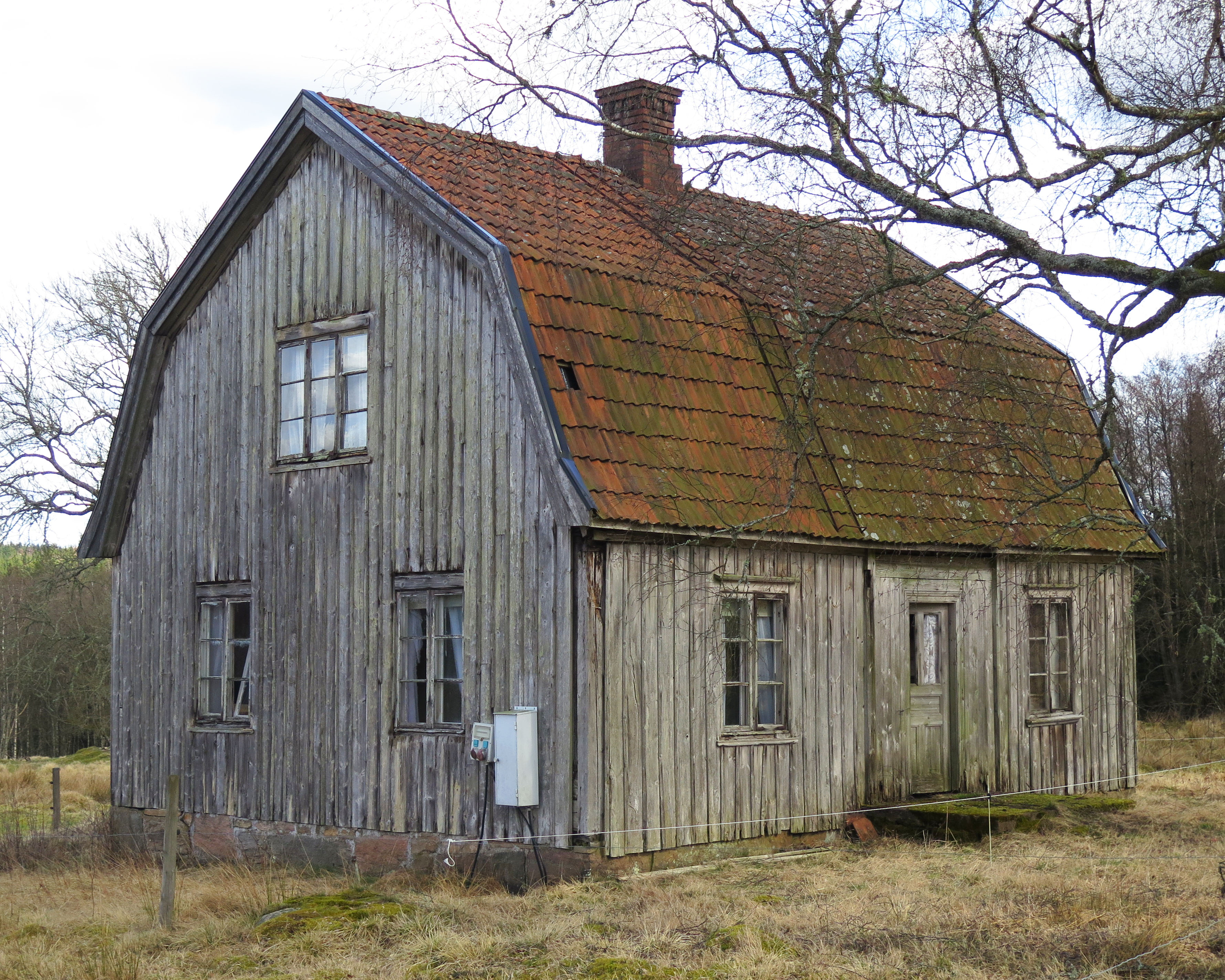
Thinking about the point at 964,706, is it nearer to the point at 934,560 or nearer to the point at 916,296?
the point at 934,560

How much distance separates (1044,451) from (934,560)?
3.14 m

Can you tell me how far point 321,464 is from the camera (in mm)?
13680

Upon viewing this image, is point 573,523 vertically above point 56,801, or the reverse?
point 573,523

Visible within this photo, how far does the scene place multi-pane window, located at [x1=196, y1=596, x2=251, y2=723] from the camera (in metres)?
14.4

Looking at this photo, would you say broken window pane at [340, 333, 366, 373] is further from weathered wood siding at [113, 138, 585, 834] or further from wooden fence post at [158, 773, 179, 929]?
wooden fence post at [158, 773, 179, 929]

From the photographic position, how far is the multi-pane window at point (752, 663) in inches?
499

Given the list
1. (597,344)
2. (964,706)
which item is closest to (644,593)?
(597,344)

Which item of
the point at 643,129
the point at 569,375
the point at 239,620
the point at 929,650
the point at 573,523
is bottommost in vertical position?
the point at 929,650

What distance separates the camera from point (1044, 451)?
38.2ft

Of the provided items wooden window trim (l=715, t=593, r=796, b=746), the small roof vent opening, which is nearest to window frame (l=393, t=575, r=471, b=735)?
the small roof vent opening

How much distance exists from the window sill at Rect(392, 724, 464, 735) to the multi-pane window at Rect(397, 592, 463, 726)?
0.04 m

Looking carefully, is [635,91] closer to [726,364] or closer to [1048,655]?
[726,364]

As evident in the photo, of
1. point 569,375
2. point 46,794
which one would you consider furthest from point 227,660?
point 46,794

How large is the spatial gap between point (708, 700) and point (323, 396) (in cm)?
477
